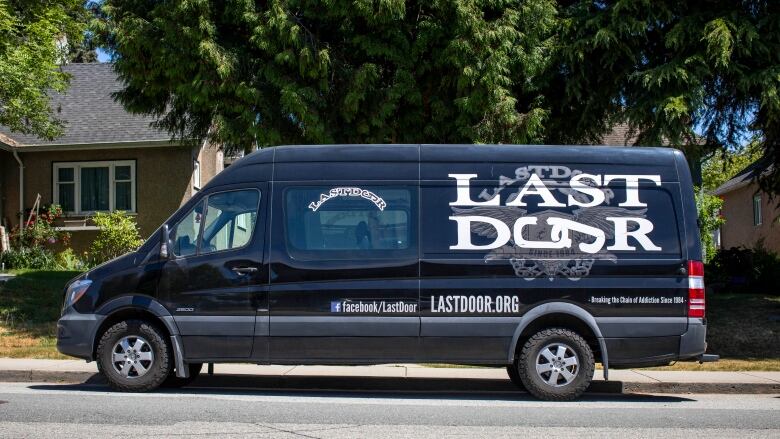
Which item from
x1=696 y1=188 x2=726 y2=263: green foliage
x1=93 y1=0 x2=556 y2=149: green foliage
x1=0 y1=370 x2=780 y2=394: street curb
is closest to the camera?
x1=0 y1=370 x2=780 y2=394: street curb

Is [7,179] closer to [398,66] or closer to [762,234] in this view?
[398,66]

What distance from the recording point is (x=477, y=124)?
1320 cm

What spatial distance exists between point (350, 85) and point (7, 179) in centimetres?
1612

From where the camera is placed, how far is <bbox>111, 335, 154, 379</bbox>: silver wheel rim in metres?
9.06

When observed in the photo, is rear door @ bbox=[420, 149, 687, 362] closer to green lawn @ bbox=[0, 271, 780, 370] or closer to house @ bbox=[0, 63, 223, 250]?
green lawn @ bbox=[0, 271, 780, 370]

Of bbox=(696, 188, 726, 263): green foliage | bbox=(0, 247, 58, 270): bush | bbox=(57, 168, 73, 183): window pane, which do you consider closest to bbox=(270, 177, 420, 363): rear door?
bbox=(0, 247, 58, 270): bush

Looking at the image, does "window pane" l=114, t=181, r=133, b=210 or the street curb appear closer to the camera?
the street curb

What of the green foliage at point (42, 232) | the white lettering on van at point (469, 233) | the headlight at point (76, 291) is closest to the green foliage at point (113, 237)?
the green foliage at point (42, 232)

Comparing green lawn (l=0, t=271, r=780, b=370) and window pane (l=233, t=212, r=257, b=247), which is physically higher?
window pane (l=233, t=212, r=257, b=247)

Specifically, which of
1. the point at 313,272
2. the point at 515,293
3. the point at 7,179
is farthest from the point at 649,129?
the point at 7,179

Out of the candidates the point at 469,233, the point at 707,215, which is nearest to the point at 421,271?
the point at 469,233

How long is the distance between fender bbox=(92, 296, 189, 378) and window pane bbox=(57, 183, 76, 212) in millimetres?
16779

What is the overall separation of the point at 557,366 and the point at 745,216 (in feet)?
96.0

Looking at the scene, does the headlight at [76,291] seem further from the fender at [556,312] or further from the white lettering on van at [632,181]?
the white lettering on van at [632,181]
